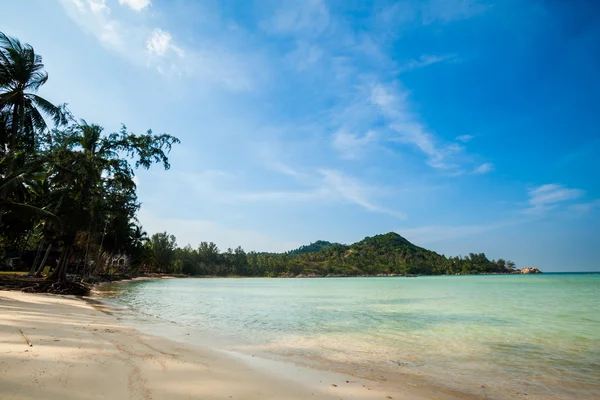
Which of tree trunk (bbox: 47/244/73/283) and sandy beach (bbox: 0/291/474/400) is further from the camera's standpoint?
tree trunk (bbox: 47/244/73/283)

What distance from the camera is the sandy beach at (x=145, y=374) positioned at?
3.66 meters

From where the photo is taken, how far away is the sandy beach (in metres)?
3.66

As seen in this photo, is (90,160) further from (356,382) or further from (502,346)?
(502,346)

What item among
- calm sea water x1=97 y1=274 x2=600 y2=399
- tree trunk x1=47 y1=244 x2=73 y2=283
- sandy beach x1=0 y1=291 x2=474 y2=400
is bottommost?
calm sea water x1=97 y1=274 x2=600 y2=399

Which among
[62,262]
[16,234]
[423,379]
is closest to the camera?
[423,379]

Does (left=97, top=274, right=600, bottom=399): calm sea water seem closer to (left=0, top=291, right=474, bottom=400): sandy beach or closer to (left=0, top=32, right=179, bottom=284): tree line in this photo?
(left=0, top=291, right=474, bottom=400): sandy beach

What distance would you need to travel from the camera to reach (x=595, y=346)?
9.27m

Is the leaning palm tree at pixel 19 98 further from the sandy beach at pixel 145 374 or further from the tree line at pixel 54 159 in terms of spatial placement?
the sandy beach at pixel 145 374

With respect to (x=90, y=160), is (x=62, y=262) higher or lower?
lower

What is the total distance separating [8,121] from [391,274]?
627 ft

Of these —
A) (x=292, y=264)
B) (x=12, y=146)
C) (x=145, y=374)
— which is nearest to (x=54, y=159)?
(x=12, y=146)

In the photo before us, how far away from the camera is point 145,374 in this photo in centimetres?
A: 454

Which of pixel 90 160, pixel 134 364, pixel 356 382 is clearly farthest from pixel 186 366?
pixel 90 160

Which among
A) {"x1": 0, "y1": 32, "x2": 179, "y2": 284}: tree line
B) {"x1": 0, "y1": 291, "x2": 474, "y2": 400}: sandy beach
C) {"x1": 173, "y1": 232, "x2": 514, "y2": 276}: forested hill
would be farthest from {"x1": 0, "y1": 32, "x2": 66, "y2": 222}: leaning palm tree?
{"x1": 173, "y1": 232, "x2": 514, "y2": 276}: forested hill
